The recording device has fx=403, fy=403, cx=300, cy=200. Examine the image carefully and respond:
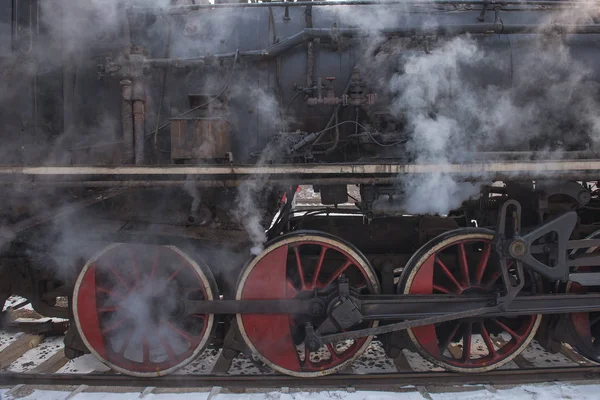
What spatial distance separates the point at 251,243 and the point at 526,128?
83.3 inches

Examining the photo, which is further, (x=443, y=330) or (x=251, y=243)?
(x=443, y=330)

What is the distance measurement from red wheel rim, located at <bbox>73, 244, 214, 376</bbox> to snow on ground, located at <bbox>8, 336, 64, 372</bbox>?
1015mm

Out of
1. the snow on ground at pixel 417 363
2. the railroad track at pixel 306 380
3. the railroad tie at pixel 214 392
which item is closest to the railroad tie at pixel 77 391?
the railroad track at pixel 306 380

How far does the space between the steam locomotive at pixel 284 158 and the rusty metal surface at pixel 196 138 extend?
0.01 m

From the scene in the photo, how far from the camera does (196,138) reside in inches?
102

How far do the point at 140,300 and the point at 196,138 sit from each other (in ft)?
4.33

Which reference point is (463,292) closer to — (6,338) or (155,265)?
(155,265)

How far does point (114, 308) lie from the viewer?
300cm

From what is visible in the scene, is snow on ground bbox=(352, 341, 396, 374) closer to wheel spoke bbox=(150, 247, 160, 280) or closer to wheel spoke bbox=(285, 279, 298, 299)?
wheel spoke bbox=(285, 279, 298, 299)

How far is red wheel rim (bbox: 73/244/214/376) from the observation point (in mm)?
2936

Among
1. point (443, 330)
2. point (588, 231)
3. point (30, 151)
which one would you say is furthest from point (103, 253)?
point (588, 231)

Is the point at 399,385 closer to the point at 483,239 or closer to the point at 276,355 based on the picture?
the point at 276,355

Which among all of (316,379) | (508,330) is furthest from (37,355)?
(508,330)

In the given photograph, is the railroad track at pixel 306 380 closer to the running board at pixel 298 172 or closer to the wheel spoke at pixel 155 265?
the wheel spoke at pixel 155 265
